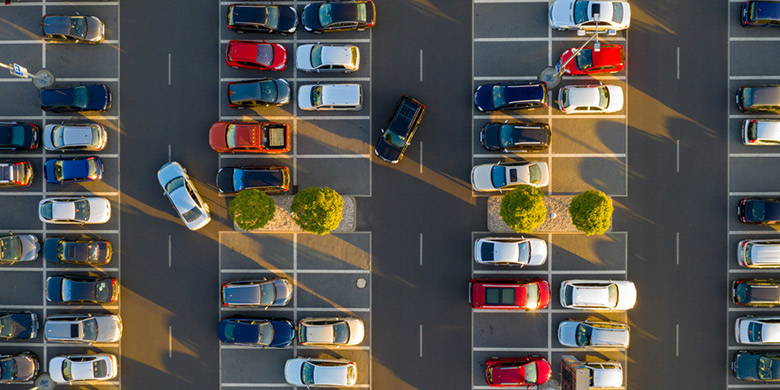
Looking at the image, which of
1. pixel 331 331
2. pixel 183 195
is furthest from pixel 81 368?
pixel 331 331

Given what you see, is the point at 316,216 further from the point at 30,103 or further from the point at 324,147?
the point at 30,103

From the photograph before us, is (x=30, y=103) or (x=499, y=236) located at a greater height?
(x=30, y=103)

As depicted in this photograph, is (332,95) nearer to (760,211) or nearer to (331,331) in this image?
(331,331)

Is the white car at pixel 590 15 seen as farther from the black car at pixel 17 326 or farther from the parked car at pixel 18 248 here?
the black car at pixel 17 326

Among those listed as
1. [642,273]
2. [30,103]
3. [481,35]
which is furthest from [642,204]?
[30,103]

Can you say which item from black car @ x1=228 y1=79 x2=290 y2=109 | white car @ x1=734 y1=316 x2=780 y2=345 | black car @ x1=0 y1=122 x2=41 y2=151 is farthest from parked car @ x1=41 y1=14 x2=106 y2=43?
white car @ x1=734 y1=316 x2=780 y2=345

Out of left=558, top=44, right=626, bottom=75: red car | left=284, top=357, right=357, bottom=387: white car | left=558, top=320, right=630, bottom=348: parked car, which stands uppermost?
left=558, top=44, right=626, bottom=75: red car

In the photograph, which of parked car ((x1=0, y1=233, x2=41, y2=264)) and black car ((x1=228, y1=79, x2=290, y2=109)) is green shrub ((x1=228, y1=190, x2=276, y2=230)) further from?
parked car ((x1=0, y1=233, x2=41, y2=264))
